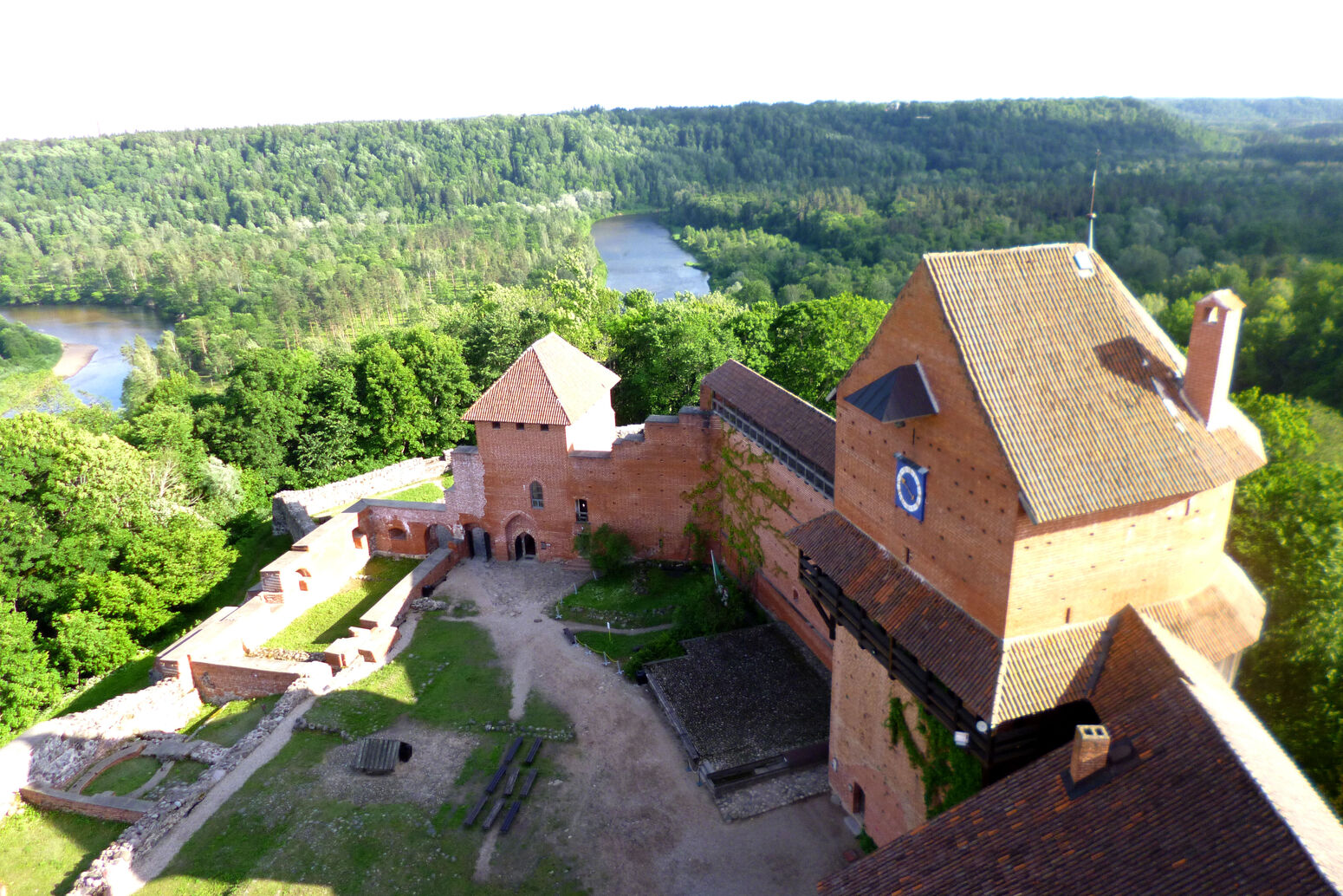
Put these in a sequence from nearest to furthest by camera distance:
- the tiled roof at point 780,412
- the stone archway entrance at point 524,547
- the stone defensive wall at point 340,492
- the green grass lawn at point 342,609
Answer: the tiled roof at point 780,412 < the green grass lawn at point 342,609 < the stone archway entrance at point 524,547 < the stone defensive wall at point 340,492

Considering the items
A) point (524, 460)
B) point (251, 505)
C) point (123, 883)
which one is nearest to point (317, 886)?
point (123, 883)

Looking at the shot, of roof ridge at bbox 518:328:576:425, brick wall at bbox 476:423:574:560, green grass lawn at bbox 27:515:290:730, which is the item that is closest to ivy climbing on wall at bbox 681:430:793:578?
brick wall at bbox 476:423:574:560

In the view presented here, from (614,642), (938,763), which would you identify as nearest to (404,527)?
(614,642)

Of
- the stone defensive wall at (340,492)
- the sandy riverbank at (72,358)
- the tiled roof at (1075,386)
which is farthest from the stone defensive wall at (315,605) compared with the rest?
the sandy riverbank at (72,358)

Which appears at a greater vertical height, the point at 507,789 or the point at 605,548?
the point at 605,548

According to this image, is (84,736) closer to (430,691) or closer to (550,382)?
(430,691)

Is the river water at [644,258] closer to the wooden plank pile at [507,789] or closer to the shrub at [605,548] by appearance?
the shrub at [605,548]

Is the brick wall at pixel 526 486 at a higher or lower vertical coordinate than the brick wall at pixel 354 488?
higher
